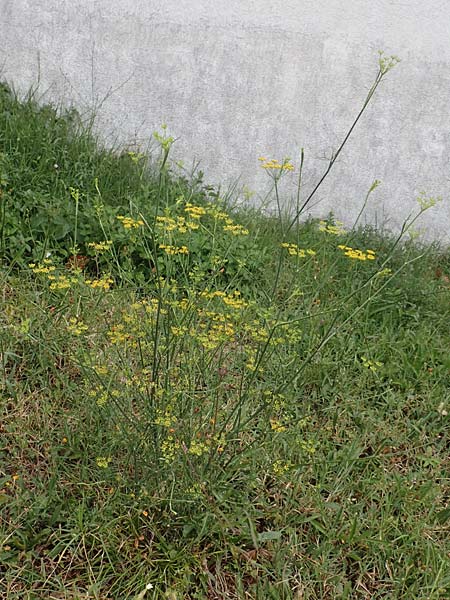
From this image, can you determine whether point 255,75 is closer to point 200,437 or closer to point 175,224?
point 175,224

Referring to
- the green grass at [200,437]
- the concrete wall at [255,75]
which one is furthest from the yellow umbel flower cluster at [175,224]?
the concrete wall at [255,75]

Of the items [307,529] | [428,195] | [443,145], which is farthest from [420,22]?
[307,529]

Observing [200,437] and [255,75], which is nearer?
[200,437]

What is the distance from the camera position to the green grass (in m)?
2.14

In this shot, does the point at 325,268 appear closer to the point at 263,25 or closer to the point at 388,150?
the point at 388,150

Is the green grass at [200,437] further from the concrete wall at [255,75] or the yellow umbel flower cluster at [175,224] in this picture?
the concrete wall at [255,75]

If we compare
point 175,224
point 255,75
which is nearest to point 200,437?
point 175,224

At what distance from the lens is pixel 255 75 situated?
14.0 ft

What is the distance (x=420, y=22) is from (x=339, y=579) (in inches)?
137

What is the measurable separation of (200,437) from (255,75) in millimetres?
2812

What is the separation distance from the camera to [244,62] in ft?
13.9

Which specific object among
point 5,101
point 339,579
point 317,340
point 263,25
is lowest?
point 339,579

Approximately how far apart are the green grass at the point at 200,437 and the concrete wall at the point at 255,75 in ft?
3.62

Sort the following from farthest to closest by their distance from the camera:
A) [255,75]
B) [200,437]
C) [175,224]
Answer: [255,75] < [175,224] < [200,437]
